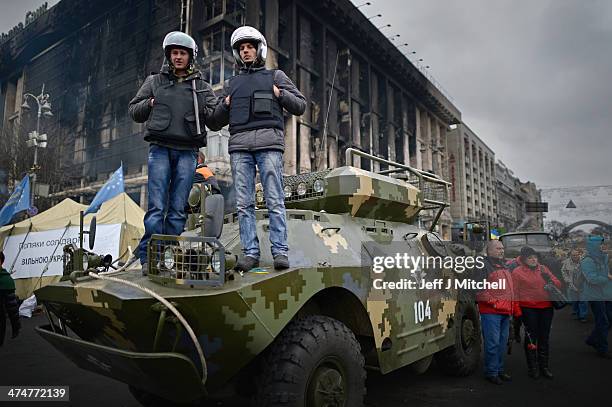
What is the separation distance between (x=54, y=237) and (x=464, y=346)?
34.0 ft

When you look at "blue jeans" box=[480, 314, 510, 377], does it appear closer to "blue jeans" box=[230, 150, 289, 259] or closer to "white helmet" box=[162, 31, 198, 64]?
"blue jeans" box=[230, 150, 289, 259]

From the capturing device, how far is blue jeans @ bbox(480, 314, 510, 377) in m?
5.22

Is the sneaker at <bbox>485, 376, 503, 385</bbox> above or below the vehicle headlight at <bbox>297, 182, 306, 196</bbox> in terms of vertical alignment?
below

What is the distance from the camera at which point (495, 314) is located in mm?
5316

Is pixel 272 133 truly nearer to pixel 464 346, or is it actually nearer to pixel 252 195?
pixel 252 195

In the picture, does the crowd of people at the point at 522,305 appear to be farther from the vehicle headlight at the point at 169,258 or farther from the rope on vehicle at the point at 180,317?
the vehicle headlight at the point at 169,258

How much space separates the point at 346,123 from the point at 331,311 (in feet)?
85.8

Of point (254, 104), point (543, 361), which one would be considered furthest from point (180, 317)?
point (543, 361)

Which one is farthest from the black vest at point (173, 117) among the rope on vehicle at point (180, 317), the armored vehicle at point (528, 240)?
the armored vehicle at point (528, 240)

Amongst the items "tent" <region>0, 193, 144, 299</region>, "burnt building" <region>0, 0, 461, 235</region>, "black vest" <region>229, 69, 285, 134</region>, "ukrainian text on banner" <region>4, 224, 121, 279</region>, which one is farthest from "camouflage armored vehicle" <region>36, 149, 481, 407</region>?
"burnt building" <region>0, 0, 461, 235</region>

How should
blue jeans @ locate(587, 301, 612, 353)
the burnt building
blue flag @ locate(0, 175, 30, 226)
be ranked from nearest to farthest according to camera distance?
blue jeans @ locate(587, 301, 612, 353) < blue flag @ locate(0, 175, 30, 226) < the burnt building

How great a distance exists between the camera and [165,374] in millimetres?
2643

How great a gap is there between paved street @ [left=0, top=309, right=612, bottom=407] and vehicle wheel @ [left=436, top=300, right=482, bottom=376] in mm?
135

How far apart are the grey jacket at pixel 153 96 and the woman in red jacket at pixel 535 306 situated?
4.21 metres
